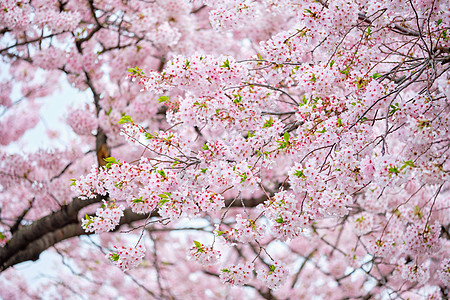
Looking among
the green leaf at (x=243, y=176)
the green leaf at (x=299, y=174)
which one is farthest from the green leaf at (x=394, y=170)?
the green leaf at (x=243, y=176)

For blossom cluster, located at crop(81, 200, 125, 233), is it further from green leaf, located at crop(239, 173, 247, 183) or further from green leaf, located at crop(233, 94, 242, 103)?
green leaf, located at crop(233, 94, 242, 103)

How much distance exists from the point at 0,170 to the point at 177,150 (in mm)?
4100

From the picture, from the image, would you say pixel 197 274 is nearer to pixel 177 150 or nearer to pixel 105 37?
pixel 105 37

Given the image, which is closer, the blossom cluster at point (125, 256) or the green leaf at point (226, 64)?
the blossom cluster at point (125, 256)

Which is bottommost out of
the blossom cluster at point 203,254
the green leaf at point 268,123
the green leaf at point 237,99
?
the blossom cluster at point 203,254

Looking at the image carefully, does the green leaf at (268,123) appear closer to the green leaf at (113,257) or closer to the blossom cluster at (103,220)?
the blossom cluster at (103,220)

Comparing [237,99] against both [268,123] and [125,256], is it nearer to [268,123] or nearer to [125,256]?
[268,123]

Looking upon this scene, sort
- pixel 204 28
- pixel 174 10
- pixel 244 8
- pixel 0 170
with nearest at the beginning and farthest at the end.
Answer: pixel 244 8
pixel 174 10
pixel 0 170
pixel 204 28

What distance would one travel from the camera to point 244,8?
4.09 meters

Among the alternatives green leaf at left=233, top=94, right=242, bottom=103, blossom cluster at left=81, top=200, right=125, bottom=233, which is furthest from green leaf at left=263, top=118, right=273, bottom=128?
blossom cluster at left=81, top=200, right=125, bottom=233

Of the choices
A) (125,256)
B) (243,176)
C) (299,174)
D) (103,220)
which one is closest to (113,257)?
(125,256)

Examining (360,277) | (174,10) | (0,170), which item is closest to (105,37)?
(174,10)

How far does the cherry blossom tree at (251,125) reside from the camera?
310 centimetres

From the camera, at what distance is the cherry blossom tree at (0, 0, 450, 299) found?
3.10 m
